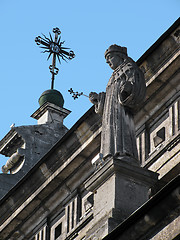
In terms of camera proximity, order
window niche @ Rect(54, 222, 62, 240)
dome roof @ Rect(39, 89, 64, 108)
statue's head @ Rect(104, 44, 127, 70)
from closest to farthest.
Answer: statue's head @ Rect(104, 44, 127, 70) < window niche @ Rect(54, 222, 62, 240) < dome roof @ Rect(39, 89, 64, 108)

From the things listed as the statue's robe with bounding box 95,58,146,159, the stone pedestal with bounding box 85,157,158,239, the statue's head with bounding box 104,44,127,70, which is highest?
the statue's head with bounding box 104,44,127,70

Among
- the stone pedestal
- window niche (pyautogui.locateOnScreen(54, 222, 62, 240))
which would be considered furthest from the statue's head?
window niche (pyautogui.locateOnScreen(54, 222, 62, 240))

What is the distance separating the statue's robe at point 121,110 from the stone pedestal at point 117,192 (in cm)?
43

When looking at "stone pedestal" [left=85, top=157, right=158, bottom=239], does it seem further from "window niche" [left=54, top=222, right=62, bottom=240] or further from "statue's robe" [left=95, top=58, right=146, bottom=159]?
"window niche" [left=54, top=222, right=62, bottom=240]

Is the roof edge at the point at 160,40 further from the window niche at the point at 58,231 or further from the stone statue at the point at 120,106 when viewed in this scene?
the window niche at the point at 58,231

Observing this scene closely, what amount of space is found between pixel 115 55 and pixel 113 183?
3229 millimetres

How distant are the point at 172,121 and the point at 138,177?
15.5 feet

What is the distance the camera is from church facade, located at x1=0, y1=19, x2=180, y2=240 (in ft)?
55.7

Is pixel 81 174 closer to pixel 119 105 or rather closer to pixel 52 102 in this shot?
pixel 119 105

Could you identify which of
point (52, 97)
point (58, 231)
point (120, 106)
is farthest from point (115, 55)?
point (52, 97)

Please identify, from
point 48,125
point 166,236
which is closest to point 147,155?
point 166,236

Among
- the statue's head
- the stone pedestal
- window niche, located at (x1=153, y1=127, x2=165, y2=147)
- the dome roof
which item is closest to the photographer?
the stone pedestal

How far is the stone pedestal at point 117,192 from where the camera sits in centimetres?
1884

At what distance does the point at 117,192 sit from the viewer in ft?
62.6
